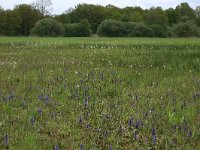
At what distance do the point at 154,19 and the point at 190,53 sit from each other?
314 feet

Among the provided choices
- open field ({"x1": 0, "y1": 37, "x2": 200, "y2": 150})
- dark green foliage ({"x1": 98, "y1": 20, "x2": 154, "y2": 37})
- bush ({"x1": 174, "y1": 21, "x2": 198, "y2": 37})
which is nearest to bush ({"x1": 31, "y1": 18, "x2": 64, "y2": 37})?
dark green foliage ({"x1": 98, "y1": 20, "x2": 154, "y2": 37})

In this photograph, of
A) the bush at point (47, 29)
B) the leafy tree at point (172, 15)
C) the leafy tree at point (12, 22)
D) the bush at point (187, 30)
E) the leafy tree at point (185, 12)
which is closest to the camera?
the bush at point (47, 29)

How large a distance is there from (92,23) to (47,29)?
36939 millimetres

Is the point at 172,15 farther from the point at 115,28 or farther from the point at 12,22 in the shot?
the point at 12,22

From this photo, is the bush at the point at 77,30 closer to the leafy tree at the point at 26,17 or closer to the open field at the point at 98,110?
the leafy tree at the point at 26,17

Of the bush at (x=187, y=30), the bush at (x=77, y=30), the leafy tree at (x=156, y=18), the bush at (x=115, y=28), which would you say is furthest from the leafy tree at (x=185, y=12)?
the bush at (x=77, y=30)

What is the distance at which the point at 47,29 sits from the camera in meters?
89.6

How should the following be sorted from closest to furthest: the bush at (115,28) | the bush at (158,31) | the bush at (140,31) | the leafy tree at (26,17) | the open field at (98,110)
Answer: the open field at (98,110)
the bush at (140,31)
the bush at (115,28)
the bush at (158,31)
the leafy tree at (26,17)

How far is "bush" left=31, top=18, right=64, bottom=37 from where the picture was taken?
89188mm

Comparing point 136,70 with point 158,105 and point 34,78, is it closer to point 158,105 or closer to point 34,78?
point 34,78

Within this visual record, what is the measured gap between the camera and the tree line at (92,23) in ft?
305

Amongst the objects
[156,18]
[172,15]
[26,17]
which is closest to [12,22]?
[26,17]

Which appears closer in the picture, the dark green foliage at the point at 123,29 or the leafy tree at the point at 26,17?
the dark green foliage at the point at 123,29

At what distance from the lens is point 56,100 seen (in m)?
8.02
